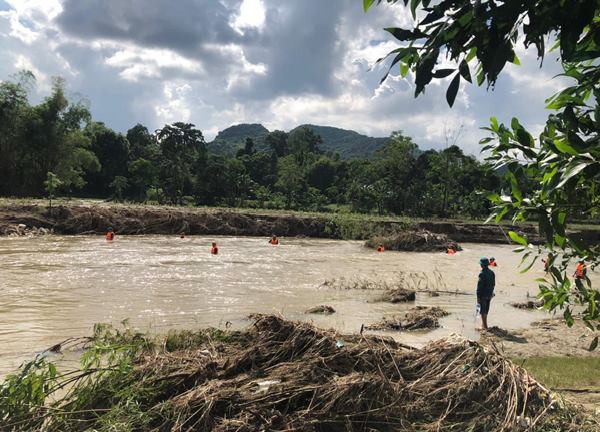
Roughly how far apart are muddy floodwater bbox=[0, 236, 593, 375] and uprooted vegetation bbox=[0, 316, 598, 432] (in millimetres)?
3705

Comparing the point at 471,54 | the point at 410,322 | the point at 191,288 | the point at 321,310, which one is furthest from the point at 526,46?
the point at 191,288

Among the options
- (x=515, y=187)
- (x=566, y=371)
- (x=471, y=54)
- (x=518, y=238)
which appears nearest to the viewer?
(x=471, y=54)

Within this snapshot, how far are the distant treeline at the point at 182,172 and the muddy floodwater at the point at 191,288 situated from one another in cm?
1914

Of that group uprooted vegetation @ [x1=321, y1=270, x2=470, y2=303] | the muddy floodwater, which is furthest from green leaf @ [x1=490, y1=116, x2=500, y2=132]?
uprooted vegetation @ [x1=321, y1=270, x2=470, y2=303]

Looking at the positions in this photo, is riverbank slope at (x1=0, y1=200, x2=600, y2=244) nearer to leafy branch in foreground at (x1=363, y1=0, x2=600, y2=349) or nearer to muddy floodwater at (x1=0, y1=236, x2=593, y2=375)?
muddy floodwater at (x1=0, y1=236, x2=593, y2=375)

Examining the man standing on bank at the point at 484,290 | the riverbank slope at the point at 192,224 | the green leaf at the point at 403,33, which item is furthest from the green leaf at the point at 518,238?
the riverbank slope at the point at 192,224

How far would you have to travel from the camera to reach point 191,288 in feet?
47.0

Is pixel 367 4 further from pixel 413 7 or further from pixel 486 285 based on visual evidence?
pixel 486 285

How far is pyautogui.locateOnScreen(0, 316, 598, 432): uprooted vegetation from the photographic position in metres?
4.09

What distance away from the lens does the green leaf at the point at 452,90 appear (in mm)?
1899

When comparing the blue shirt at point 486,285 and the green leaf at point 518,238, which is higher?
the green leaf at point 518,238

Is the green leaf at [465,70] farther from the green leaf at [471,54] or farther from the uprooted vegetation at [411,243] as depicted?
the uprooted vegetation at [411,243]

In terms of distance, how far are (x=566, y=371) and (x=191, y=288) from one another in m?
10.1

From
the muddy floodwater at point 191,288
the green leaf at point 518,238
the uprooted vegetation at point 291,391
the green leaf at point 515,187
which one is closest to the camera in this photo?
the green leaf at point 515,187
